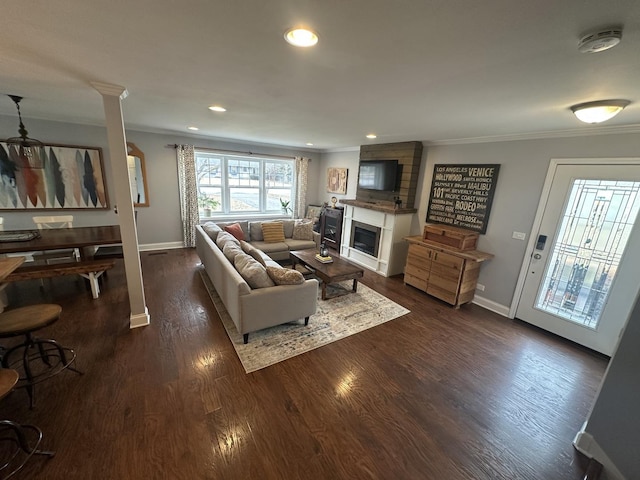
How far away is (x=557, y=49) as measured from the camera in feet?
4.01

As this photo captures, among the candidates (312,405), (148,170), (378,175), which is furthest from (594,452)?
(148,170)

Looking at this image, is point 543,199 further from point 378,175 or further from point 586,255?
point 378,175

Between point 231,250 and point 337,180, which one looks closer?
point 231,250

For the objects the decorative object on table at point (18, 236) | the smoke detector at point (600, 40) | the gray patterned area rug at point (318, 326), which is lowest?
the gray patterned area rug at point (318, 326)

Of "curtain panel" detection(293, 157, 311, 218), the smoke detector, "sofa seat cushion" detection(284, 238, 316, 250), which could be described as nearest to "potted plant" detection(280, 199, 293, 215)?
"curtain panel" detection(293, 157, 311, 218)

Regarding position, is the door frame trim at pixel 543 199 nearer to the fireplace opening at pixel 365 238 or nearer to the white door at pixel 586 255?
the white door at pixel 586 255

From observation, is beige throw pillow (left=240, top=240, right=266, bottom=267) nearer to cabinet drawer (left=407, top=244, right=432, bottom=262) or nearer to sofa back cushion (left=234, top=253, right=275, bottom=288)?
sofa back cushion (left=234, top=253, right=275, bottom=288)

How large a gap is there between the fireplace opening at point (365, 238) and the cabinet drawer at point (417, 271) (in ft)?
2.74

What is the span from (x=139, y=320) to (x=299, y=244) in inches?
112

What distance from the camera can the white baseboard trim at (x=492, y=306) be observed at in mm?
3590

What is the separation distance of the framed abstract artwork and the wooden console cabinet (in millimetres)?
5826

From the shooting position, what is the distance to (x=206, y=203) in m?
5.93

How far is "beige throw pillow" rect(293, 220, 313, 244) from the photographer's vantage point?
17.4ft

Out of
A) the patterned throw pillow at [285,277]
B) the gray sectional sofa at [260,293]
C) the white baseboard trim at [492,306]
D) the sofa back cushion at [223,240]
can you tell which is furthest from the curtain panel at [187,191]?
the white baseboard trim at [492,306]
